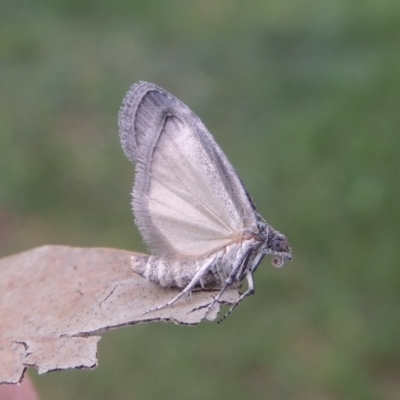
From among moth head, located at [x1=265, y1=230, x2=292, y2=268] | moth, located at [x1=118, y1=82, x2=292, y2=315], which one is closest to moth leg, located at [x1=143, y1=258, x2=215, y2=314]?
moth, located at [x1=118, y1=82, x2=292, y2=315]

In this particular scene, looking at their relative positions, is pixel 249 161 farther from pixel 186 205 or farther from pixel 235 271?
pixel 235 271

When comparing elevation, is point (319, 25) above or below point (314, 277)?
above

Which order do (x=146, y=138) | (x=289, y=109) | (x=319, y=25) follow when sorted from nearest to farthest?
(x=146, y=138) → (x=289, y=109) → (x=319, y=25)

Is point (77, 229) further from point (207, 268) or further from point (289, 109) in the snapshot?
point (207, 268)

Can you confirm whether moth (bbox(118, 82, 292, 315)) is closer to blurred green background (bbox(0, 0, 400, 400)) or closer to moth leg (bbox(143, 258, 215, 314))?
moth leg (bbox(143, 258, 215, 314))

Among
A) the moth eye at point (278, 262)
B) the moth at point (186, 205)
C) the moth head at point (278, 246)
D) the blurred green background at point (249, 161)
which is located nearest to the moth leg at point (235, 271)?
the moth at point (186, 205)

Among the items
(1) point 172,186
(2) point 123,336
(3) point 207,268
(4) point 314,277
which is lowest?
(2) point 123,336

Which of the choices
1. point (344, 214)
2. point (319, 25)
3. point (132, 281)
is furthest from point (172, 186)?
point (319, 25)

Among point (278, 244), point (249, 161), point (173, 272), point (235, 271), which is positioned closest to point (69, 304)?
point (173, 272)
